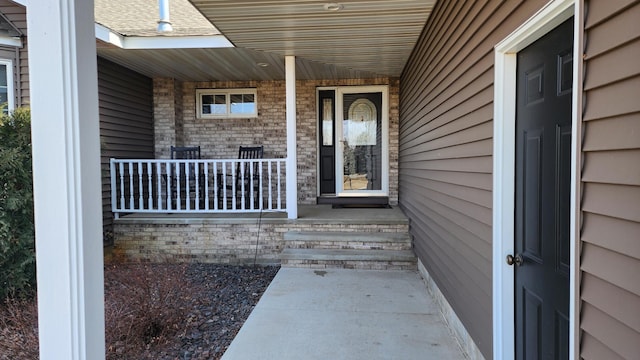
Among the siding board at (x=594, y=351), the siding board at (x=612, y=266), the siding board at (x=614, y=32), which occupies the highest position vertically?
the siding board at (x=614, y=32)

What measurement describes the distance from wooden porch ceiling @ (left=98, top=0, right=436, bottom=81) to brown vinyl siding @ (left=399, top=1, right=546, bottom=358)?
17.0 inches

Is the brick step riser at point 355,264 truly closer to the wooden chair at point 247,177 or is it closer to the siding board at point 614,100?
the wooden chair at point 247,177

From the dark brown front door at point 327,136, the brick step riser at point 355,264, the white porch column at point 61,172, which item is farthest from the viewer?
the dark brown front door at point 327,136

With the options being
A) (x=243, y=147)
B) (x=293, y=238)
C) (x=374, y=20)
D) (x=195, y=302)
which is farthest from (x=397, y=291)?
(x=243, y=147)

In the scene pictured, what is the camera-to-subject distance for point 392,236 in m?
4.98

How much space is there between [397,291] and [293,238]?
1.66 meters

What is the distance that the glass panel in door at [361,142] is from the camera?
275 inches

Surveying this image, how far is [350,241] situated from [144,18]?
5.37 m

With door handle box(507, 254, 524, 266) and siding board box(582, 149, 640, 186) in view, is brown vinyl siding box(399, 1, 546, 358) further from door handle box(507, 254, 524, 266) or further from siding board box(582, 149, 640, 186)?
siding board box(582, 149, 640, 186)

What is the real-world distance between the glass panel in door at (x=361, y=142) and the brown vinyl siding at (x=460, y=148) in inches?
99.8

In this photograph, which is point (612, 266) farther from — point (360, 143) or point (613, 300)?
point (360, 143)

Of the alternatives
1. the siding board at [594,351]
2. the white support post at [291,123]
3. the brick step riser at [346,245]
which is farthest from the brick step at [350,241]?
the siding board at [594,351]

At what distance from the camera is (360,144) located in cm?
704

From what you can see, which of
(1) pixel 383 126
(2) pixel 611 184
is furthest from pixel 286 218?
(2) pixel 611 184
